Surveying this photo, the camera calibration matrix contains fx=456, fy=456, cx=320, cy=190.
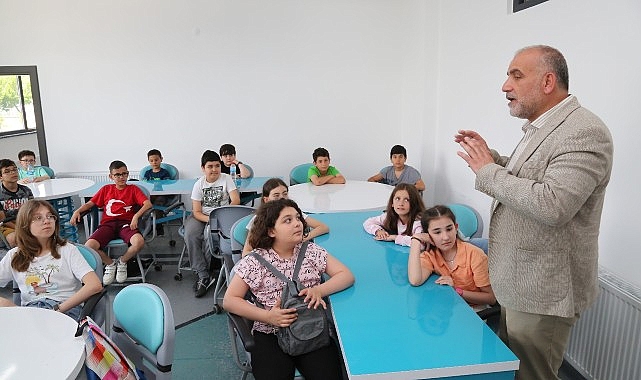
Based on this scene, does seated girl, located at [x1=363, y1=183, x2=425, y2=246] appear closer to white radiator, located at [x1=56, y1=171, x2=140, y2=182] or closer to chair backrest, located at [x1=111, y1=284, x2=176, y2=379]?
chair backrest, located at [x1=111, y1=284, x2=176, y2=379]

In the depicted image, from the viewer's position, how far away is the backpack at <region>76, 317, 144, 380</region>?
1518 mm

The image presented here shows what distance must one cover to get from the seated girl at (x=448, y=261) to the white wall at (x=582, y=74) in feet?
2.38

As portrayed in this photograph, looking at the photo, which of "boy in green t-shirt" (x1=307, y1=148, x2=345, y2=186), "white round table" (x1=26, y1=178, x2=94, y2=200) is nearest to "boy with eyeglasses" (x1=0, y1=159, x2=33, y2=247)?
"white round table" (x1=26, y1=178, x2=94, y2=200)

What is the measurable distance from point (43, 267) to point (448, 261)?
6.80 feet

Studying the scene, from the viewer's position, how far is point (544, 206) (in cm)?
134

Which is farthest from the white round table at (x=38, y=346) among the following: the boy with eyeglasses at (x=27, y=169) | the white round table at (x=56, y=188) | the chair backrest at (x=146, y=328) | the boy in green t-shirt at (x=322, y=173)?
the boy with eyeglasses at (x=27, y=169)

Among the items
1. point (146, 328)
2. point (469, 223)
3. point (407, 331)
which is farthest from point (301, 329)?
point (469, 223)

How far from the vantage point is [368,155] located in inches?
247

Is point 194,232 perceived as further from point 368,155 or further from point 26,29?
point 26,29

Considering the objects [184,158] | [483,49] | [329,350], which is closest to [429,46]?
[483,49]

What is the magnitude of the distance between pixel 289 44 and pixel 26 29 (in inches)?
128

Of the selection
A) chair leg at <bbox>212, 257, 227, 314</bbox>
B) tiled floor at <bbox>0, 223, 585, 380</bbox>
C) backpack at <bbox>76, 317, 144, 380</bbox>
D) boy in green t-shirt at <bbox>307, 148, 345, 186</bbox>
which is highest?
boy in green t-shirt at <bbox>307, 148, 345, 186</bbox>

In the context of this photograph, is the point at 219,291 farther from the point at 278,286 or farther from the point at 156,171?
the point at 156,171

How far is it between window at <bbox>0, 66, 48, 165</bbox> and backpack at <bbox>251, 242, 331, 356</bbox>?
535cm
